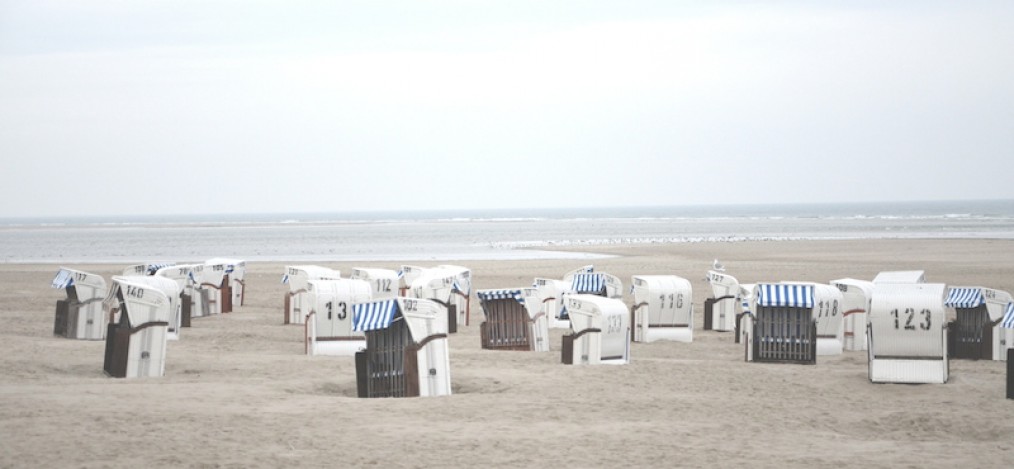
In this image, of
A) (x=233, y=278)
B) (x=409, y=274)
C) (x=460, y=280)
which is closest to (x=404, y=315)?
(x=460, y=280)

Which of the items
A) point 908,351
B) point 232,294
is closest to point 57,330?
point 232,294

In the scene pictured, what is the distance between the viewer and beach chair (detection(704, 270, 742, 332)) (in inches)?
929

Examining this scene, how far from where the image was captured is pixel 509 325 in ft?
64.5

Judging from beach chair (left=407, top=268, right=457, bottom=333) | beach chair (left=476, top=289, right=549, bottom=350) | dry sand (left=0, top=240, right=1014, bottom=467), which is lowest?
dry sand (left=0, top=240, right=1014, bottom=467)

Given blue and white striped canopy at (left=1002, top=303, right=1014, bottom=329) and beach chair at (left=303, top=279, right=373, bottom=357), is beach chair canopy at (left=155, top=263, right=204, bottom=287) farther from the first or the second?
blue and white striped canopy at (left=1002, top=303, right=1014, bottom=329)

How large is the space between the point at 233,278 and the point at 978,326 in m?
18.2

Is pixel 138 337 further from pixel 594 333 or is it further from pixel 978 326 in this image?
pixel 978 326

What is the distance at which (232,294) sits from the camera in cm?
2864

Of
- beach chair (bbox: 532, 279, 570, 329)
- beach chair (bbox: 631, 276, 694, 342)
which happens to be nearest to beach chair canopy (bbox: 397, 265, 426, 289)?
beach chair (bbox: 532, 279, 570, 329)

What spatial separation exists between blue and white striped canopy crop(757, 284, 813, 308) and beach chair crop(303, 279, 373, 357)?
653 cm

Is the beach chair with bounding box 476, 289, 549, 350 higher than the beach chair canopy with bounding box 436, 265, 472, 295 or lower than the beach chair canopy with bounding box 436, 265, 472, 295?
lower

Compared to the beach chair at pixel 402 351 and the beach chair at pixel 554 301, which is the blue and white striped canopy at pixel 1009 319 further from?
the beach chair at pixel 402 351

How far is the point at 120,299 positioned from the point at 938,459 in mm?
11439

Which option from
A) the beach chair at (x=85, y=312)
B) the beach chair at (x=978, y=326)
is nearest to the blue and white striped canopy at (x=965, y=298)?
the beach chair at (x=978, y=326)
